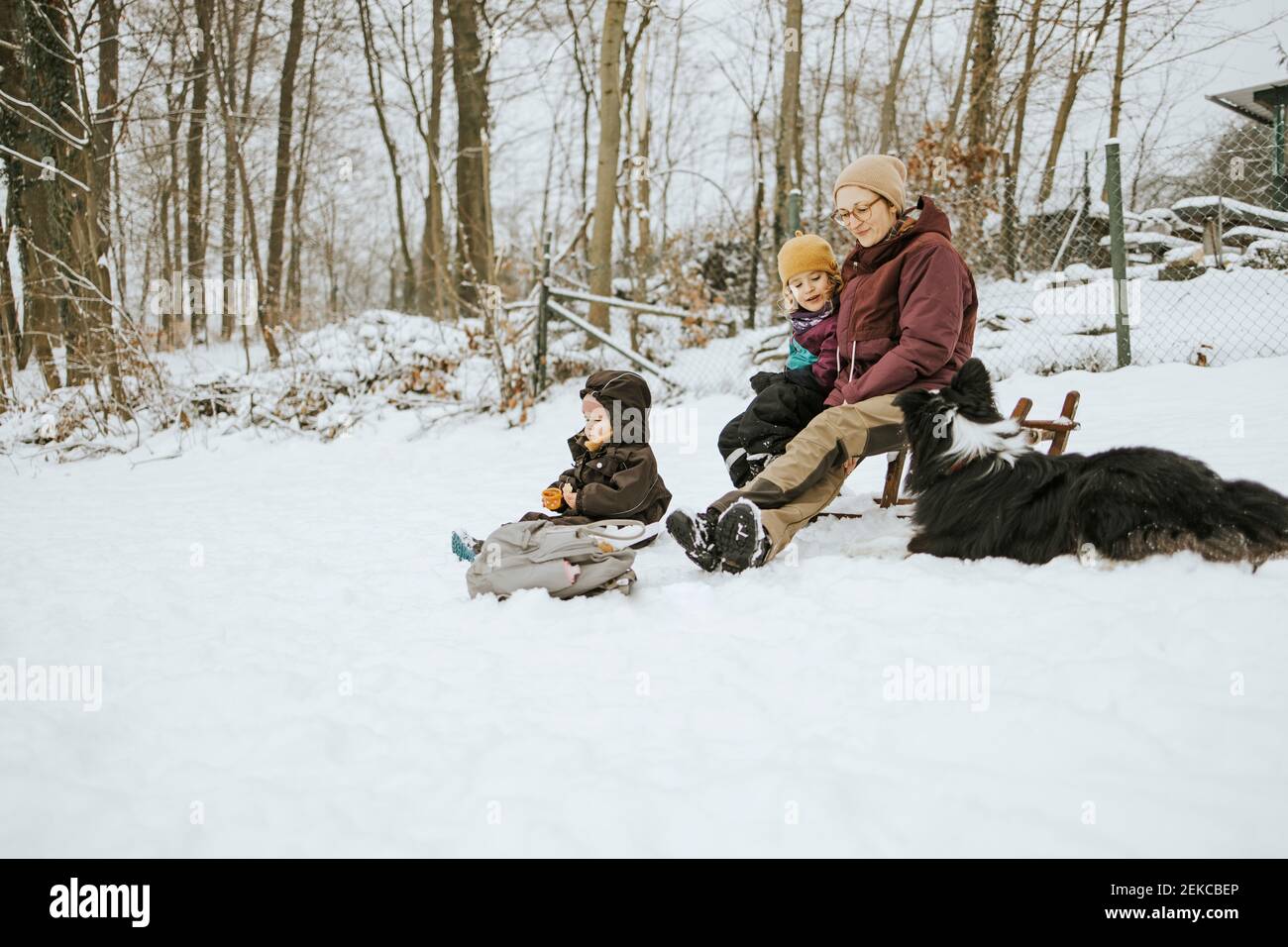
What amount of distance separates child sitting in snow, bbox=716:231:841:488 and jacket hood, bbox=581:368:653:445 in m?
0.39

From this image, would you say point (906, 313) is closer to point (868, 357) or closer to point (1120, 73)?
point (868, 357)

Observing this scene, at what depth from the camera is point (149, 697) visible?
2.00 metres

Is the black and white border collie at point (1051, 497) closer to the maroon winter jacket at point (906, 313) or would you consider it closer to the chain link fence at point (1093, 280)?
the maroon winter jacket at point (906, 313)

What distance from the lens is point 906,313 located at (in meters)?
2.87

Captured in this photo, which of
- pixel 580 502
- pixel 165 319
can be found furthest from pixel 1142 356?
pixel 165 319

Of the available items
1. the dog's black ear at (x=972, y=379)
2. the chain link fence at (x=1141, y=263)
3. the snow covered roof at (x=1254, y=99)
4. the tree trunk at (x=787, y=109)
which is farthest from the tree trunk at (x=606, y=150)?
the snow covered roof at (x=1254, y=99)

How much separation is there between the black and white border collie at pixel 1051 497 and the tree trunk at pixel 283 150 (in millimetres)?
9952

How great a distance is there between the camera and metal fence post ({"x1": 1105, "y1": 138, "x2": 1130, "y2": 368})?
5.43 m

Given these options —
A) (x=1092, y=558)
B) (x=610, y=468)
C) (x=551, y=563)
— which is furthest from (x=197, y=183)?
(x=1092, y=558)

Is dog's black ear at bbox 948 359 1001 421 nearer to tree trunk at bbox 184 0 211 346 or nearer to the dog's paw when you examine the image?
the dog's paw

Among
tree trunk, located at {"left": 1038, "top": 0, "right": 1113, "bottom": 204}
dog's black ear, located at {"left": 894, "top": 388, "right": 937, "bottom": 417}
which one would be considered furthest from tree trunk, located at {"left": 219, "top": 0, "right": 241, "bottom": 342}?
tree trunk, located at {"left": 1038, "top": 0, "right": 1113, "bottom": 204}

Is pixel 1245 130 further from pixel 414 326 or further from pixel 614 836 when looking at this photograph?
pixel 414 326
